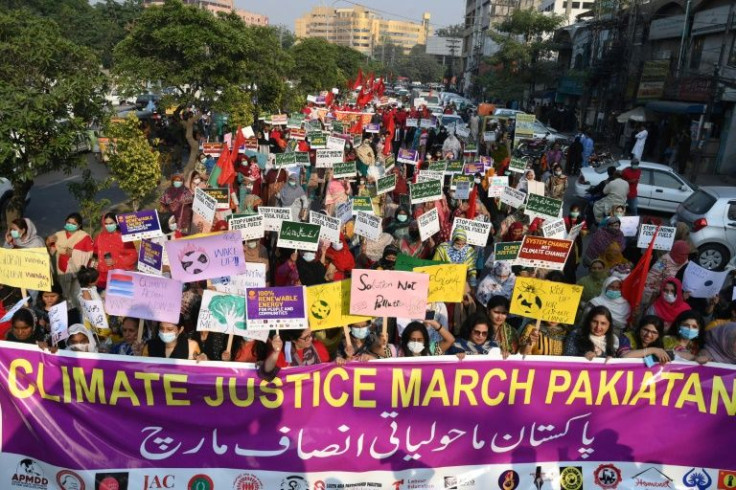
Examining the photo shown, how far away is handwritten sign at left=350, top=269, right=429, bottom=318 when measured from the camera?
4.83 metres

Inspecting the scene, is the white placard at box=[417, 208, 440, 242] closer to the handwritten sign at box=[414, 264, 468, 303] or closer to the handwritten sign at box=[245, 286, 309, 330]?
the handwritten sign at box=[414, 264, 468, 303]

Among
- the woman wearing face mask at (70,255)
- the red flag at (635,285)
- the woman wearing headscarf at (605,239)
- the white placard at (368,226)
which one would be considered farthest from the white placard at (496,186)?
the woman wearing face mask at (70,255)

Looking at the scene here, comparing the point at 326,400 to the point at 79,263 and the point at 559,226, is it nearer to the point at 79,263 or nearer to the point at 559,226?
the point at 79,263

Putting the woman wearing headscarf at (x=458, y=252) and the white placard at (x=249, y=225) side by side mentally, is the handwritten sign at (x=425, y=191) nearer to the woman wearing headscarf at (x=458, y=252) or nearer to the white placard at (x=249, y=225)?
the woman wearing headscarf at (x=458, y=252)

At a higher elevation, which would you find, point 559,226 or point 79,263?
point 559,226

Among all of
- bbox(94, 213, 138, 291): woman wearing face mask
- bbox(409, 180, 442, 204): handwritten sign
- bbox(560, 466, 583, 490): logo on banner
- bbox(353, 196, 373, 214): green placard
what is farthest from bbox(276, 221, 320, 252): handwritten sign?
bbox(560, 466, 583, 490): logo on banner

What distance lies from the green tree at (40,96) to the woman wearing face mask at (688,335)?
7.65 m

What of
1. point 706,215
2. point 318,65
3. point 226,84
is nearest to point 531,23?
point 318,65

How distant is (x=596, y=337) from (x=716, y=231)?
704 centimetres

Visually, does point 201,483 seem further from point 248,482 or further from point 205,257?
point 205,257

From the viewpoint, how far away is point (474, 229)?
7449 millimetres

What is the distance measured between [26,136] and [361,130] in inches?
492

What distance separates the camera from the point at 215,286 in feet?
18.3

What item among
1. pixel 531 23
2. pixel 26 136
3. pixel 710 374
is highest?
pixel 531 23
